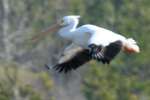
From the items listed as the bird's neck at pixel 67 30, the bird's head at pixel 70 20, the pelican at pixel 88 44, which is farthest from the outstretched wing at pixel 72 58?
the bird's head at pixel 70 20

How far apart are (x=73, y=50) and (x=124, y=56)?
1572 centimetres

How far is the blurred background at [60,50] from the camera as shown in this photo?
70.8ft

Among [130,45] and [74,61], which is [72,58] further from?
[130,45]

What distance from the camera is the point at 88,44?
34.4 feet

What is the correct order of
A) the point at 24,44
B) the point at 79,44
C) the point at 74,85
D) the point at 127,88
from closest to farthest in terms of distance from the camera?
the point at 79,44 < the point at 127,88 < the point at 24,44 < the point at 74,85

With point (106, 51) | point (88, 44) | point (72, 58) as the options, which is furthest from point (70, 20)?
point (106, 51)

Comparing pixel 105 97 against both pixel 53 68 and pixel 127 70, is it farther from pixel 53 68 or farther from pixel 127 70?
pixel 53 68

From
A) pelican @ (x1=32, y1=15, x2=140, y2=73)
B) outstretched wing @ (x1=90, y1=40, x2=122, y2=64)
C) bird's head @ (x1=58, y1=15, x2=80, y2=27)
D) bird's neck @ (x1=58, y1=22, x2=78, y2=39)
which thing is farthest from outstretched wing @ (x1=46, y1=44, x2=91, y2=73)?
outstretched wing @ (x1=90, y1=40, x2=122, y2=64)

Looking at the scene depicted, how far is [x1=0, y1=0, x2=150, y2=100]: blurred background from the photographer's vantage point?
2158 centimetres

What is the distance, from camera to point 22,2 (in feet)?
90.9

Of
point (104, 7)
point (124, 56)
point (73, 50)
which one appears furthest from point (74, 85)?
point (73, 50)

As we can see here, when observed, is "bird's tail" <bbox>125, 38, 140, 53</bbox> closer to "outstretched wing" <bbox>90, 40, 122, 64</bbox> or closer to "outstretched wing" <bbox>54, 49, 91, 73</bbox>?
"outstretched wing" <bbox>90, 40, 122, 64</bbox>

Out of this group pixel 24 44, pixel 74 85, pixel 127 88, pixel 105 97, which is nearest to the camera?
pixel 105 97

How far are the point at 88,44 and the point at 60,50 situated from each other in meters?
15.8
